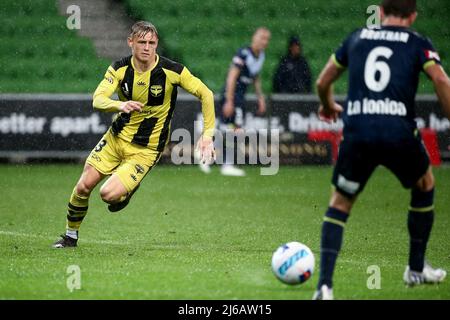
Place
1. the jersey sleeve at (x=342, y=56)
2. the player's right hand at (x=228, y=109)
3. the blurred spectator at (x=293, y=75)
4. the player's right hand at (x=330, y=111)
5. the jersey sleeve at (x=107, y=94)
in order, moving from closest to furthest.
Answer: the jersey sleeve at (x=342, y=56) → the player's right hand at (x=330, y=111) → the jersey sleeve at (x=107, y=94) → the player's right hand at (x=228, y=109) → the blurred spectator at (x=293, y=75)

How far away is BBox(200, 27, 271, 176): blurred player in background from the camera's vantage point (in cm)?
1588

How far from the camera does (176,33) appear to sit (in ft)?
69.2

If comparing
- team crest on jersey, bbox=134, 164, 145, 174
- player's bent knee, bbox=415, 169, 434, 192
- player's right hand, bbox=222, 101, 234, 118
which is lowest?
team crest on jersey, bbox=134, 164, 145, 174

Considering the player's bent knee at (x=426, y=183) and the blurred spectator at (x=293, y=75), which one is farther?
the blurred spectator at (x=293, y=75)

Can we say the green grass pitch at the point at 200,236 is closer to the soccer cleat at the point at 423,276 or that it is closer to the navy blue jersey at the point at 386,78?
the soccer cleat at the point at 423,276

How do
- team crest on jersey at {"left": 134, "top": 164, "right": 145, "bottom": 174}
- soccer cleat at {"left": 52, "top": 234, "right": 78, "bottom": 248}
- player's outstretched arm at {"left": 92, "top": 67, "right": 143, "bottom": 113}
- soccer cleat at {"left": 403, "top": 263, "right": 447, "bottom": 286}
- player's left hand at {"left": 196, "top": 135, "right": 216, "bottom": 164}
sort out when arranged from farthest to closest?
team crest on jersey at {"left": 134, "top": 164, "right": 145, "bottom": 174}
soccer cleat at {"left": 52, "top": 234, "right": 78, "bottom": 248}
player's left hand at {"left": 196, "top": 135, "right": 216, "bottom": 164}
player's outstretched arm at {"left": 92, "top": 67, "right": 143, "bottom": 113}
soccer cleat at {"left": 403, "top": 263, "right": 447, "bottom": 286}

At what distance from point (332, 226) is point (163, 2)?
15392 mm

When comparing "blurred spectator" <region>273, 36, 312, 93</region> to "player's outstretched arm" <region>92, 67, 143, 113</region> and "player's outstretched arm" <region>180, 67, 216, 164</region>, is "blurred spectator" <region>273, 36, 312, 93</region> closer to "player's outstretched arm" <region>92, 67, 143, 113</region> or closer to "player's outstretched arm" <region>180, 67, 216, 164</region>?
"player's outstretched arm" <region>180, 67, 216, 164</region>

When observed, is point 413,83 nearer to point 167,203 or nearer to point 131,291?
point 131,291

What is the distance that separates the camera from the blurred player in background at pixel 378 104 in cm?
659

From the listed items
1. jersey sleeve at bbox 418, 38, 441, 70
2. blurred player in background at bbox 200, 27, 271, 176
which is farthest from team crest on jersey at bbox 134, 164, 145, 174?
blurred player in background at bbox 200, 27, 271, 176

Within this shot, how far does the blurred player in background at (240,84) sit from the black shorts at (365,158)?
29.8 feet

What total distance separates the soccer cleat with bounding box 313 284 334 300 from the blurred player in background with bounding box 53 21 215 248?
105 inches

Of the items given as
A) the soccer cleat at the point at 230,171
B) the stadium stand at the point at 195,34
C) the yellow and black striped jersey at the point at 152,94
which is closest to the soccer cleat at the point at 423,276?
the yellow and black striped jersey at the point at 152,94
